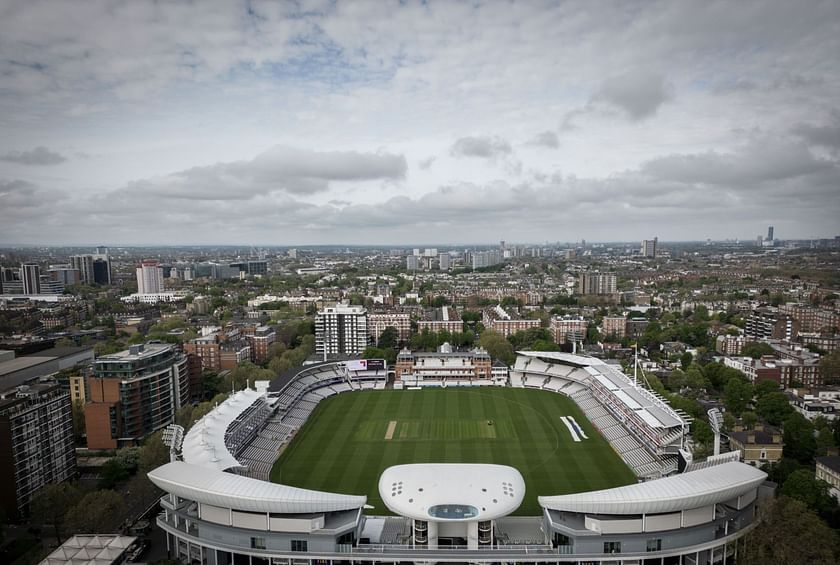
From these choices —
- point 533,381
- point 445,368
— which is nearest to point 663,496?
point 533,381

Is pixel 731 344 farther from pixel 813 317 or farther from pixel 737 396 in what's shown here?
pixel 737 396

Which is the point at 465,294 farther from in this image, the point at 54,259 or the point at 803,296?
the point at 54,259

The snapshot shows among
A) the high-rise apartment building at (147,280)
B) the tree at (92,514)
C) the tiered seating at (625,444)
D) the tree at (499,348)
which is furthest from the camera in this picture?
the high-rise apartment building at (147,280)

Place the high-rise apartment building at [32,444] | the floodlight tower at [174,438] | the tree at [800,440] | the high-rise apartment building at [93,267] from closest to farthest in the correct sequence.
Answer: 1. the floodlight tower at [174,438]
2. the high-rise apartment building at [32,444]
3. the tree at [800,440]
4. the high-rise apartment building at [93,267]

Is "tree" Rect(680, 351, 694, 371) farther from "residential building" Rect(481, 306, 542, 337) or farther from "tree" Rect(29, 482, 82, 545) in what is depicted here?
"tree" Rect(29, 482, 82, 545)

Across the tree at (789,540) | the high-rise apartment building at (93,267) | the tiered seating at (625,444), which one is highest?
the high-rise apartment building at (93,267)

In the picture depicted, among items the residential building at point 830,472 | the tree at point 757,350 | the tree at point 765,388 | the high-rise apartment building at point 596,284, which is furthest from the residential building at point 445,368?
the high-rise apartment building at point 596,284

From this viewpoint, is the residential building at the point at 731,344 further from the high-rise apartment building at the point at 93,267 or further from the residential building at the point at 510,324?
the high-rise apartment building at the point at 93,267

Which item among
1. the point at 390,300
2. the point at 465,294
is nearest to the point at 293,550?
the point at 390,300
